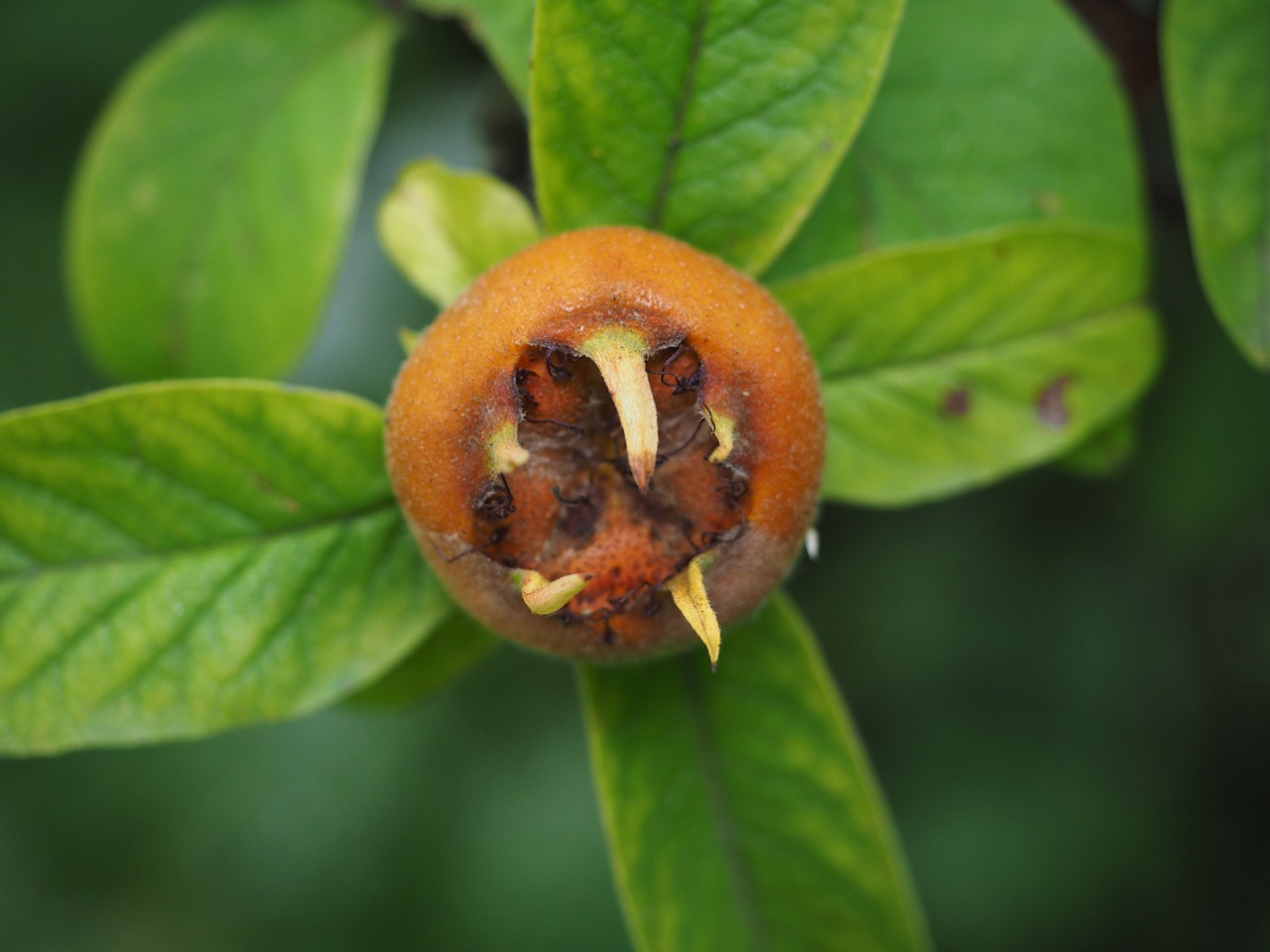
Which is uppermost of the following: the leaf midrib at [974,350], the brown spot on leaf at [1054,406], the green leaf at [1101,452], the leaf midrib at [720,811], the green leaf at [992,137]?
the green leaf at [992,137]

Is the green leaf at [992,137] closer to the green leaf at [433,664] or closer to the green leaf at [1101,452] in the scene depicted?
the green leaf at [1101,452]

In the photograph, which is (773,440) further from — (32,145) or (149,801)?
(149,801)

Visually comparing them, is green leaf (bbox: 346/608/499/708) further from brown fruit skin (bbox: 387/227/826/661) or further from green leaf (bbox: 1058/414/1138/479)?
green leaf (bbox: 1058/414/1138/479)

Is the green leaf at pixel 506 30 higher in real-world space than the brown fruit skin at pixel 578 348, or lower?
higher

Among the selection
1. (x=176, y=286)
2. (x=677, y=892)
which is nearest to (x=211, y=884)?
(x=176, y=286)

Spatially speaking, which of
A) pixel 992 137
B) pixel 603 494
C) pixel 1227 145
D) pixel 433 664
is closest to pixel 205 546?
pixel 433 664

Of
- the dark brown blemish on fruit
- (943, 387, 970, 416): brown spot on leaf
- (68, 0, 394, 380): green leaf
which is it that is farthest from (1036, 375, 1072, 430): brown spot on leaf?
(68, 0, 394, 380): green leaf

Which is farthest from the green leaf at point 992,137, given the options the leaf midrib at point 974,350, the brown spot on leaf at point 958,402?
the brown spot on leaf at point 958,402
